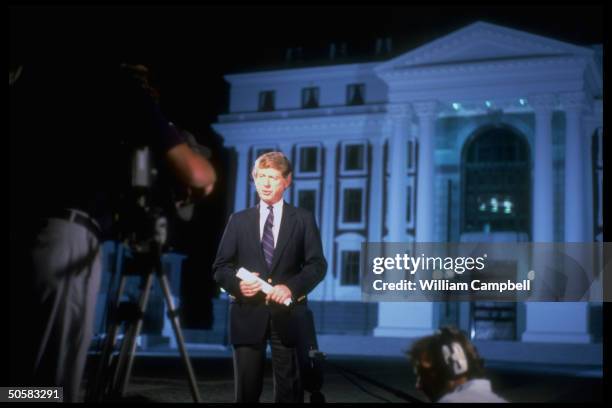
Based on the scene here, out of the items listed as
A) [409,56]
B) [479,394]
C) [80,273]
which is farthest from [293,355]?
[409,56]

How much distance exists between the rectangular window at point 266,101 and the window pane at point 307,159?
3436 mm

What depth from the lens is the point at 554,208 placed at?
3788cm

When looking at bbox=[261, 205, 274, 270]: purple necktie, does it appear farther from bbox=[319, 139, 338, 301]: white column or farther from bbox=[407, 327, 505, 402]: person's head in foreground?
bbox=[319, 139, 338, 301]: white column

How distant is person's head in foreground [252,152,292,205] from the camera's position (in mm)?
4832

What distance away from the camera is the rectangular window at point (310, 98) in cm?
4528

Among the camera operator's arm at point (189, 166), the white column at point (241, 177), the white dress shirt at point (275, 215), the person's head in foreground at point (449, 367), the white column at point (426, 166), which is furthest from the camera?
the white column at point (241, 177)

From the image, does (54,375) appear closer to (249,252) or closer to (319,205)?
(249,252)

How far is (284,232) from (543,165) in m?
33.0

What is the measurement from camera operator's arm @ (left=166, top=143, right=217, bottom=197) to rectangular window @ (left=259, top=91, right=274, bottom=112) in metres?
43.5

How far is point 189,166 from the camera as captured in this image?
118 inches

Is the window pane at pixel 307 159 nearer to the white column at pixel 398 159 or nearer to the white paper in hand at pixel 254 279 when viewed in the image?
the white column at pixel 398 159

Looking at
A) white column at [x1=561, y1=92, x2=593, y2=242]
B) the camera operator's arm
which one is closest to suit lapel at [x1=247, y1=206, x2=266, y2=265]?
the camera operator's arm

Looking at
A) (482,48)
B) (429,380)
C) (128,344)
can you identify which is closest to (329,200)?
(482,48)

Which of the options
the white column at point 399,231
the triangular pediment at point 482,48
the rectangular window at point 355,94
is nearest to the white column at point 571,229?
the triangular pediment at point 482,48
